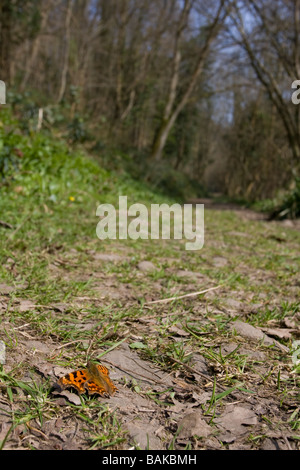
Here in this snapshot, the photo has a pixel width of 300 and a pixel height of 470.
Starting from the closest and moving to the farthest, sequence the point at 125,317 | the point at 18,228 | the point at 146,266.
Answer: the point at 125,317, the point at 146,266, the point at 18,228

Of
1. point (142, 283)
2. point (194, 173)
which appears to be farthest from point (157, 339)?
point (194, 173)

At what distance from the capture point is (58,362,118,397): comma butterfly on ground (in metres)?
1.32

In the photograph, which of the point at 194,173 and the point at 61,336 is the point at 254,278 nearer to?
the point at 61,336

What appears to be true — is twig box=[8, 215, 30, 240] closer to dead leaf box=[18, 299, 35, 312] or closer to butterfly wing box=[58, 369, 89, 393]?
dead leaf box=[18, 299, 35, 312]

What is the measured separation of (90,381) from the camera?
1354 mm

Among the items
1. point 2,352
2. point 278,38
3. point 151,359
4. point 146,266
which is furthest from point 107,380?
point 278,38

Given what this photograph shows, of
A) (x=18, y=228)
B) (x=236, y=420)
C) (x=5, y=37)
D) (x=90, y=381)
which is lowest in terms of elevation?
(x=236, y=420)

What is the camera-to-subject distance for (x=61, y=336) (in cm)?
178

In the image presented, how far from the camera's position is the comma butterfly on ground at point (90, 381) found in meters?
1.32

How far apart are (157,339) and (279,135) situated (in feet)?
67.7

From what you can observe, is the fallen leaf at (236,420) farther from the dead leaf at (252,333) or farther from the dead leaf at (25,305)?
the dead leaf at (25,305)

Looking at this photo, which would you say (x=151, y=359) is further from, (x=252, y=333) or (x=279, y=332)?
(x=279, y=332)

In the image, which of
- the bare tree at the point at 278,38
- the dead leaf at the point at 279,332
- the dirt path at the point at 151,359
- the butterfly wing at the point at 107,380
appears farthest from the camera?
the bare tree at the point at 278,38

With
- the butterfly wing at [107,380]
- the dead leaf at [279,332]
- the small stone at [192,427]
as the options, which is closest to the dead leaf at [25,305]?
the butterfly wing at [107,380]
